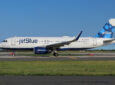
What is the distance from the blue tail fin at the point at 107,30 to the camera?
5862 centimetres

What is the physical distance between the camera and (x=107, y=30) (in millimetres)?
59375

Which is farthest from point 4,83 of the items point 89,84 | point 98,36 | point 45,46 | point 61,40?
point 98,36

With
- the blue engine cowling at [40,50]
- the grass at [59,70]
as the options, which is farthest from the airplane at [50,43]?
the grass at [59,70]

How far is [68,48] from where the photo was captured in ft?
177

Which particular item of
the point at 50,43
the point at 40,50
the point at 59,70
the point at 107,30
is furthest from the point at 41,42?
the point at 59,70

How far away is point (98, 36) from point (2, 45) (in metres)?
18.5

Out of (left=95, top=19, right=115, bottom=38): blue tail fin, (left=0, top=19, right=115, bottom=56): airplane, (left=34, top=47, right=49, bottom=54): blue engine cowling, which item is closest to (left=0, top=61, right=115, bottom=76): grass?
(left=34, top=47, right=49, bottom=54): blue engine cowling

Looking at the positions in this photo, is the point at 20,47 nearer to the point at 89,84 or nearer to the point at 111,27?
the point at 111,27

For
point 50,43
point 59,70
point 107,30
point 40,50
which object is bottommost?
point 59,70

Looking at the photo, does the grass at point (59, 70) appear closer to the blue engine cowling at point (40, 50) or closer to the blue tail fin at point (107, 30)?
the blue engine cowling at point (40, 50)

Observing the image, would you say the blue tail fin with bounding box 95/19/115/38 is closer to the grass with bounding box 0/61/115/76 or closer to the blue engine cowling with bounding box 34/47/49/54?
the blue engine cowling with bounding box 34/47/49/54

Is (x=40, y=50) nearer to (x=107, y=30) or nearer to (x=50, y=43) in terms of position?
(x=50, y=43)

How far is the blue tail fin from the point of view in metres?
58.6

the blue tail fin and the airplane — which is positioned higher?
the blue tail fin
